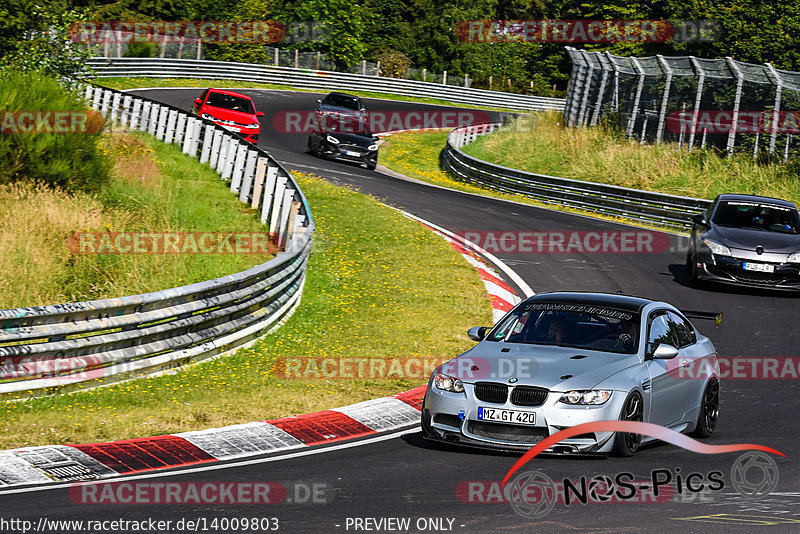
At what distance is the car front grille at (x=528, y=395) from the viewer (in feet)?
29.2

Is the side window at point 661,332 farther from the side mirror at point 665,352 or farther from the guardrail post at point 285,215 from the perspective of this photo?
the guardrail post at point 285,215

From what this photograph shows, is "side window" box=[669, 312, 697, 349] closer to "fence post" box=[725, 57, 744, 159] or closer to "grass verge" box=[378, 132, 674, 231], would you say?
"grass verge" box=[378, 132, 674, 231]

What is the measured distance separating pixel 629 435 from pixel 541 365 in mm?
934

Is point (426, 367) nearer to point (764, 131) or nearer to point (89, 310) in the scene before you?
point (89, 310)

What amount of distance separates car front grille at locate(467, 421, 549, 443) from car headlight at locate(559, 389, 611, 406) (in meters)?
0.32

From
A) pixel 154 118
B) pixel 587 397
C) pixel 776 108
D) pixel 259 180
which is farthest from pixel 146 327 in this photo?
pixel 776 108

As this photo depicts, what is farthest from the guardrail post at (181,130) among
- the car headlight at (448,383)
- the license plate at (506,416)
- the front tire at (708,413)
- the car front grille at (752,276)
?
the license plate at (506,416)

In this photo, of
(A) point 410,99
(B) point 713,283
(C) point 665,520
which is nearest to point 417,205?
(B) point 713,283

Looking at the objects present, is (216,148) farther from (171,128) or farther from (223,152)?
(171,128)

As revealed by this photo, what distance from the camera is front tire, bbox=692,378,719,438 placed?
34.6 ft

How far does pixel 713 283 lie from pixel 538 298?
10243mm

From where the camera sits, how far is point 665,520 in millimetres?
7121

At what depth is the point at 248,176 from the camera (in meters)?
21.4

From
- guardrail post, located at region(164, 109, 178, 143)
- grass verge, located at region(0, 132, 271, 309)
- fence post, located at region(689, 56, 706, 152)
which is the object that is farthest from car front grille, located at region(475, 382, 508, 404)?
fence post, located at region(689, 56, 706, 152)
